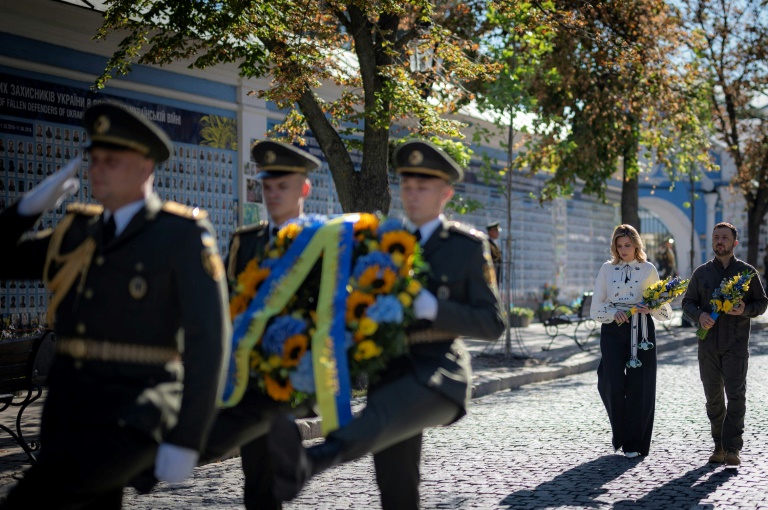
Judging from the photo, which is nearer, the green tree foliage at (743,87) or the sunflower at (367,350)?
the sunflower at (367,350)

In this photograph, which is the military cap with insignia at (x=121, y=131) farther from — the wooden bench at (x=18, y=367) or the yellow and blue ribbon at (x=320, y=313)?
the wooden bench at (x=18, y=367)

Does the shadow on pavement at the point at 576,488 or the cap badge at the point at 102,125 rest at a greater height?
the cap badge at the point at 102,125

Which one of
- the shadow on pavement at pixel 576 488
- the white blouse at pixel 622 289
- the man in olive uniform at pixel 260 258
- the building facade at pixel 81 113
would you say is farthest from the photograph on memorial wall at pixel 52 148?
the man in olive uniform at pixel 260 258

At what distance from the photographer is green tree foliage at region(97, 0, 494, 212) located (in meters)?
11.6

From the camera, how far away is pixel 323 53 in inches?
522

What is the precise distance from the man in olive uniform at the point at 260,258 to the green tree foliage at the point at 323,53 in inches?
250

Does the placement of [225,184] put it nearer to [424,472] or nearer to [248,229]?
[424,472]

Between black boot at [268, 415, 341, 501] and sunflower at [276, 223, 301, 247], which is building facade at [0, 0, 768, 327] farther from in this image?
black boot at [268, 415, 341, 501]

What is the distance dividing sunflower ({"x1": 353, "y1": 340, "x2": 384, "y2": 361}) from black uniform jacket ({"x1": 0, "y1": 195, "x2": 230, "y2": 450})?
0.67m

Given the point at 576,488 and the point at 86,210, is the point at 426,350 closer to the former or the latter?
the point at 86,210

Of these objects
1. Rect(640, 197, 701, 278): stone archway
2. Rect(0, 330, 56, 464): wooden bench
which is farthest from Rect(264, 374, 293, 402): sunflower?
Rect(640, 197, 701, 278): stone archway

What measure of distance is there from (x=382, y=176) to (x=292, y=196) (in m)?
7.99

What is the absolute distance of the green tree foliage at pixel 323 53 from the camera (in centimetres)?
1165

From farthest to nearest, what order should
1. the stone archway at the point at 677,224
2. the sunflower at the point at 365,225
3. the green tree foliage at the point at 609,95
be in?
the stone archway at the point at 677,224 → the green tree foliage at the point at 609,95 → the sunflower at the point at 365,225
